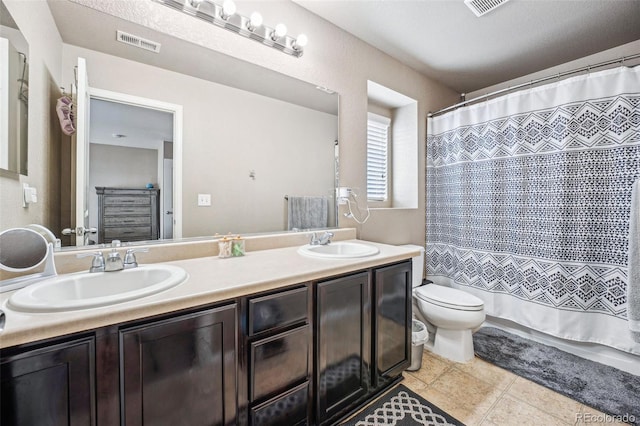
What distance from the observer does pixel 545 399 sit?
150 centimetres

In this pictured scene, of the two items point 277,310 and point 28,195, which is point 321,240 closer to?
point 277,310

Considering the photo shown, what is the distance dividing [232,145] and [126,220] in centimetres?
66

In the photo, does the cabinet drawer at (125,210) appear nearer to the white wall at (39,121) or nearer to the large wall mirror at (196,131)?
the large wall mirror at (196,131)

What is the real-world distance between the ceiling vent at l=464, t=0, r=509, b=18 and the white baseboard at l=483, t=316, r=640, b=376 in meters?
2.41

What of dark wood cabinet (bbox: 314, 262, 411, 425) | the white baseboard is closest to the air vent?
dark wood cabinet (bbox: 314, 262, 411, 425)

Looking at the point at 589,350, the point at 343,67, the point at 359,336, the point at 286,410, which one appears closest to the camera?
the point at 286,410

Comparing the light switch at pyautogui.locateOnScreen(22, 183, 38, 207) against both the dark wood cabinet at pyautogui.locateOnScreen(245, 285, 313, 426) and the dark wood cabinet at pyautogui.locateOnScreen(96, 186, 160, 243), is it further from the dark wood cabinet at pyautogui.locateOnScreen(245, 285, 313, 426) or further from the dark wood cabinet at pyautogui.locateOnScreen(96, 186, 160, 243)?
the dark wood cabinet at pyautogui.locateOnScreen(245, 285, 313, 426)

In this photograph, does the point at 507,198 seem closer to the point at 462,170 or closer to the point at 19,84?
the point at 462,170

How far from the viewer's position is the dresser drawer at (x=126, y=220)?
1.22 metres

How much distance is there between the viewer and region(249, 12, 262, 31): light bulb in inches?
59.4

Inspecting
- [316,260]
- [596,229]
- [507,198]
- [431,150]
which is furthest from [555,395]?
[431,150]

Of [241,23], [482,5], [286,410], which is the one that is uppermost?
[482,5]

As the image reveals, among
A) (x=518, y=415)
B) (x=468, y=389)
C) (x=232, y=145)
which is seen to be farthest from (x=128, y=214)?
(x=518, y=415)

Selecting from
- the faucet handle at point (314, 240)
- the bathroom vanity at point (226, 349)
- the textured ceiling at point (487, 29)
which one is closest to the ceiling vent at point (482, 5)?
the textured ceiling at point (487, 29)
